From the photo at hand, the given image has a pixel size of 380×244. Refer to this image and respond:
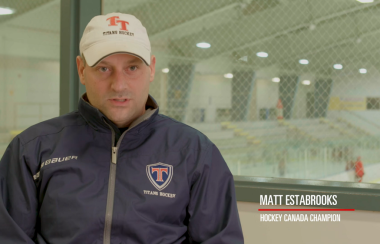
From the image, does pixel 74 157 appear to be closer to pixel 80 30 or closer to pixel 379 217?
pixel 80 30

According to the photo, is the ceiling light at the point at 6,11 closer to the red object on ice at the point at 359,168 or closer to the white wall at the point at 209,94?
the white wall at the point at 209,94

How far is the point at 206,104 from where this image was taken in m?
2.05

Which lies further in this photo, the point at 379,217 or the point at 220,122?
the point at 220,122

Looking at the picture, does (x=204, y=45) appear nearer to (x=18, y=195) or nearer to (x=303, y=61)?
(x=303, y=61)

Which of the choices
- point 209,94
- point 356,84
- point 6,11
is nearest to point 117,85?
point 209,94

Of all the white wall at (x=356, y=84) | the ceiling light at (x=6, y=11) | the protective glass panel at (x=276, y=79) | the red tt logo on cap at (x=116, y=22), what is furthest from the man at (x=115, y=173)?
the ceiling light at (x=6, y=11)

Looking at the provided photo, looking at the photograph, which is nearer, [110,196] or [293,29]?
[110,196]

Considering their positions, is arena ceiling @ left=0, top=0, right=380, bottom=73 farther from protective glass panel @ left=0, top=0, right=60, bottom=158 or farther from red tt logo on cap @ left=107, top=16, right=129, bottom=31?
red tt logo on cap @ left=107, top=16, right=129, bottom=31

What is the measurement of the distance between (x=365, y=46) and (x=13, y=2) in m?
2.34

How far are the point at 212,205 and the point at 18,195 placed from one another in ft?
1.77

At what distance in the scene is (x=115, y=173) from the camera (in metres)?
0.99

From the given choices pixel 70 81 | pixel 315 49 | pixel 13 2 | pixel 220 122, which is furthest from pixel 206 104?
pixel 13 2

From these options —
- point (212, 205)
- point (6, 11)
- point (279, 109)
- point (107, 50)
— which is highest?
point (6, 11)

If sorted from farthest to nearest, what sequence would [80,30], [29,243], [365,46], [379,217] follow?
1. [80,30]
2. [365,46]
3. [379,217]
4. [29,243]
